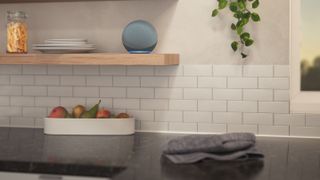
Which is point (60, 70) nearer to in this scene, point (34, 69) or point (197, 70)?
point (34, 69)

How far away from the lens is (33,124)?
2.71 metres

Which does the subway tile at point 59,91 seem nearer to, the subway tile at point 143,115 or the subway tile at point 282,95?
the subway tile at point 143,115

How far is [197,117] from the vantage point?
2.54 meters

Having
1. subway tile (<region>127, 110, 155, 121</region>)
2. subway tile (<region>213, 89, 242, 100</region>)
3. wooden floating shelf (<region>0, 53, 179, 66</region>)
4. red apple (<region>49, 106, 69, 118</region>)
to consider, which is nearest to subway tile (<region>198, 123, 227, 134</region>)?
subway tile (<region>213, 89, 242, 100</region>)

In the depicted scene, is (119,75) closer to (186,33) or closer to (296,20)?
(186,33)

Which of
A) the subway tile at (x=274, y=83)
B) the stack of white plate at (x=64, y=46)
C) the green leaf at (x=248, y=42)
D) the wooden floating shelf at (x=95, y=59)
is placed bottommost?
the subway tile at (x=274, y=83)

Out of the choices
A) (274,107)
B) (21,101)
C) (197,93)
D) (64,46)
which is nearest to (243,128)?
(274,107)

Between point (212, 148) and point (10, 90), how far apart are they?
1.40 meters

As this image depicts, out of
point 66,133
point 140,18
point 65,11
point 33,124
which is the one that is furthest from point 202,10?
point 33,124

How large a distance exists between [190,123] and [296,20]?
78cm

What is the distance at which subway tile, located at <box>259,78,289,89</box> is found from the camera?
2441 mm

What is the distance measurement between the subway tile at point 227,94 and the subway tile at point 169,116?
22cm

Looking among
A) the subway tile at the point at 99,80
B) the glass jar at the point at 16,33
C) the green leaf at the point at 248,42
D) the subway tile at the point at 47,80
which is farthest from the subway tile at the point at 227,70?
the glass jar at the point at 16,33

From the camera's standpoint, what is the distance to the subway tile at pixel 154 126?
101 inches
